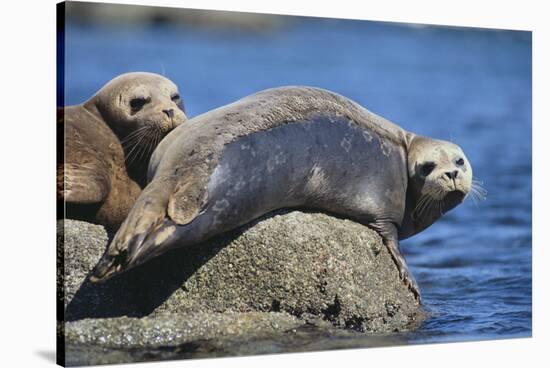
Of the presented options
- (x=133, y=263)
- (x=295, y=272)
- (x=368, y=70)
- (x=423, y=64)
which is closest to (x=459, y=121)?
(x=368, y=70)

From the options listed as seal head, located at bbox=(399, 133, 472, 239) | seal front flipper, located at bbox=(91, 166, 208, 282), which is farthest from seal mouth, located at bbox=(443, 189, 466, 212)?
seal front flipper, located at bbox=(91, 166, 208, 282)

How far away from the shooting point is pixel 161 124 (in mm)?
8258

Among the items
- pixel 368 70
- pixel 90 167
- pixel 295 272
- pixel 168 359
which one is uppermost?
pixel 368 70

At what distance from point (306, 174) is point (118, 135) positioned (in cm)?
137

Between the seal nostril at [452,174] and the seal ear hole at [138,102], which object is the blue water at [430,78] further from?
the seal nostril at [452,174]

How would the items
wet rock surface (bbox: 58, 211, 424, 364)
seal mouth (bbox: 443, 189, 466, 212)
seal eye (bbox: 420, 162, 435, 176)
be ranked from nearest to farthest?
wet rock surface (bbox: 58, 211, 424, 364)
seal eye (bbox: 420, 162, 435, 176)
seal mouth (bbox: 443, 189, 466, 212)

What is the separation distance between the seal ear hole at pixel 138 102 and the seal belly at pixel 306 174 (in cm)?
82

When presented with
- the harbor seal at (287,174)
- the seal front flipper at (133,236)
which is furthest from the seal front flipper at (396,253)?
the seal front flipper at (133,236)

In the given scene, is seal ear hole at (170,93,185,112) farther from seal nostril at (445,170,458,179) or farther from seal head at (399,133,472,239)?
seal nostril at (445,170,458,179)

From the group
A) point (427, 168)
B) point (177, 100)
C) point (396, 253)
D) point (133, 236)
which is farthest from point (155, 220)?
point (427, 168)

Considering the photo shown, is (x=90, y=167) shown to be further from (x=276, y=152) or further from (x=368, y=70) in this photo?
(x=368, y=70)

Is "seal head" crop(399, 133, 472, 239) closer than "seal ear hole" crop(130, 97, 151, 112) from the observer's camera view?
No

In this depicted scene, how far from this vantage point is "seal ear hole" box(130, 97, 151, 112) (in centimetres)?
830

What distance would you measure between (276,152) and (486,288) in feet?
9.81
